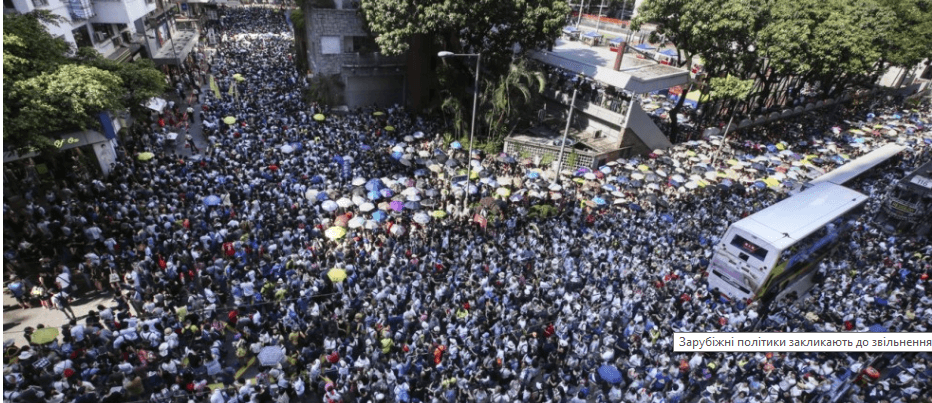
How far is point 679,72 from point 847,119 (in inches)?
820

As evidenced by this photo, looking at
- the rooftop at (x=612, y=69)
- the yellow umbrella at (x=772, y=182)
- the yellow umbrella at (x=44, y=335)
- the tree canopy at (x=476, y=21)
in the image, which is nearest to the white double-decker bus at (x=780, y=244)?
the yellow umbrella at (x=772, y=182)

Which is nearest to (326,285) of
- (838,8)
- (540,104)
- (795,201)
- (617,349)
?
(617,349)

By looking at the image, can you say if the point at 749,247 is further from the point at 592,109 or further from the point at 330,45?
the point at 330,45

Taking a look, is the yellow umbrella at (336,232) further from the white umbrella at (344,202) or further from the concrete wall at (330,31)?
the concrete wall at (330,31)

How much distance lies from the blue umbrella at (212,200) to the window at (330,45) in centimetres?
1434

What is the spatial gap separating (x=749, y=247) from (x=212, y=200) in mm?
18190

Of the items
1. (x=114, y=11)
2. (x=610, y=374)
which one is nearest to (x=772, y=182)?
(x=610, y=374)

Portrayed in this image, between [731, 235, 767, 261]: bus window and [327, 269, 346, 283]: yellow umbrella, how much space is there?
12383 mm

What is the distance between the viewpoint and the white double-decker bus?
14.3 metres

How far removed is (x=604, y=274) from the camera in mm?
15094

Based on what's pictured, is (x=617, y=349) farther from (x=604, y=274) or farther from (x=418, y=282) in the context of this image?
(x=418, y=282)

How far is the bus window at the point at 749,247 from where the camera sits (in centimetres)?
1423

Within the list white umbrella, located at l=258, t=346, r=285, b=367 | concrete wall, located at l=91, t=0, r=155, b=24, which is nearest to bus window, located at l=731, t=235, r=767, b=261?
white umbrella, located at l=258, t=346, r=285, b=367

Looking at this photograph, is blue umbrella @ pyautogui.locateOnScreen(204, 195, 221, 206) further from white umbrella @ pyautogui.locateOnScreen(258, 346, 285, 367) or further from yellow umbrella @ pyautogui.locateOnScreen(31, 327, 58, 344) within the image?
white umbrella @ pyautogui.locateOnScreen(258, 346, 285, 367)
